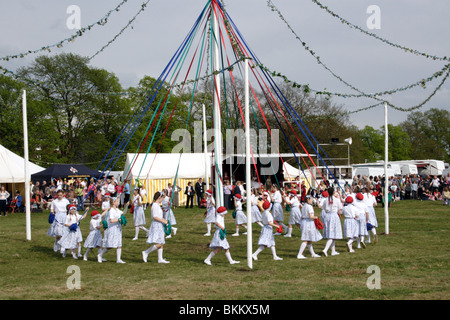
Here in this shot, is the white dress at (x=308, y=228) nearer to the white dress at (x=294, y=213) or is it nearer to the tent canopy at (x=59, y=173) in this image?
the white dress at (x=294, y=213)

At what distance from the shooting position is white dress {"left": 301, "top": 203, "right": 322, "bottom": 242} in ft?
37.5

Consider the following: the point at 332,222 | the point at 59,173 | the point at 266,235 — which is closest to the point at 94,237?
the point at 266,235

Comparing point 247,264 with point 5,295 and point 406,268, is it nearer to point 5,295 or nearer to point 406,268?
point 406,268

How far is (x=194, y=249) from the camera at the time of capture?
42.3 ft

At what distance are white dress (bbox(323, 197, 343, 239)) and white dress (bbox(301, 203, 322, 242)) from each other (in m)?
0.38

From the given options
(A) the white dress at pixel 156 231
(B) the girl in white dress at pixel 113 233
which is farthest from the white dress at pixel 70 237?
(A) the white dress at pixel 156 231

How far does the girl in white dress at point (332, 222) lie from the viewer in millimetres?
11719

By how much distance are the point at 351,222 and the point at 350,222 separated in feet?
0.08

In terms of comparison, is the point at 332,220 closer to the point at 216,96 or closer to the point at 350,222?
the point at 350,222

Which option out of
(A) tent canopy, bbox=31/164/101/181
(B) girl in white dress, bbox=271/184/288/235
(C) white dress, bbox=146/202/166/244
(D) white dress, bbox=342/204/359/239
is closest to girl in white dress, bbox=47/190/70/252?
(C) white dress, bbox=146/202/166/244

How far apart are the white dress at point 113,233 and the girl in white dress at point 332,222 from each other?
4897 mm

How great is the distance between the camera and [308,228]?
37.7 ft

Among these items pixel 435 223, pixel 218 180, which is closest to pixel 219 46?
pixel 218 180

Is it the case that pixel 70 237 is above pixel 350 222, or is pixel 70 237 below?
below
